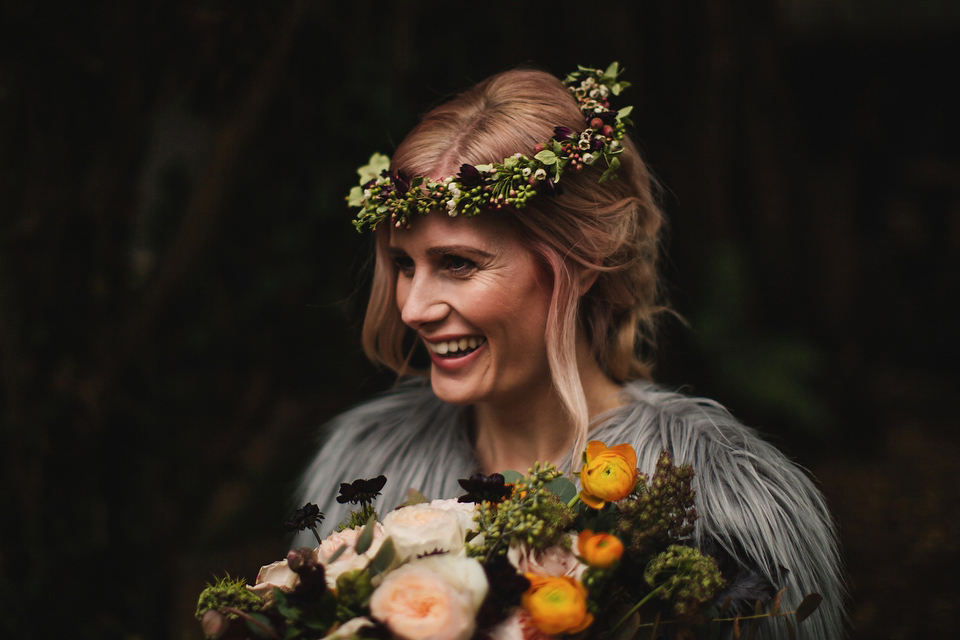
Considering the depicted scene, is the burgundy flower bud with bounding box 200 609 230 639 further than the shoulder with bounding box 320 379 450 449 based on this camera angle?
No

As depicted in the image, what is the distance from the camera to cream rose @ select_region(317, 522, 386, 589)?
43.2 inches

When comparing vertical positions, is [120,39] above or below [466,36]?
below

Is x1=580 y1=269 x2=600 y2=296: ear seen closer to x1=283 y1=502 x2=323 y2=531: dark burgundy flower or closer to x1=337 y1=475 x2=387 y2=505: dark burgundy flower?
x1=337 y1=475 x2=387 y2=505: dark burgundy flower

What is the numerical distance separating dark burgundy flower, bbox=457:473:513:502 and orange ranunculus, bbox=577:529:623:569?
0.18 metres

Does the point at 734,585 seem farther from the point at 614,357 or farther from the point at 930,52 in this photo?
the point at 930,52

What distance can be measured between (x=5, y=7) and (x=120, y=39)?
0.33 m

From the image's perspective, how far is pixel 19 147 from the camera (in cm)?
216

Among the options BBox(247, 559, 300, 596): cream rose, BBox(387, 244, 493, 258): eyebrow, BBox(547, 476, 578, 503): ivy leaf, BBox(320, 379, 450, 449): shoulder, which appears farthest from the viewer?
BBox(320, 379, 450, 449): shoulder

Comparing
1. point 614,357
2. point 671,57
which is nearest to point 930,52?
point 671,57

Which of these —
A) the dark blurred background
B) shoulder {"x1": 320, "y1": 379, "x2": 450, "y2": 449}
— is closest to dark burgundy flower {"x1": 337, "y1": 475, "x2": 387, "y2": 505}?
shoulder {"x1": 320, "y1": 379, "x2": 450, "y2": 449}

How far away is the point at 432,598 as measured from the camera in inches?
37.9

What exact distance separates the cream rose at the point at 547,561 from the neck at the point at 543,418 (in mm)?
695

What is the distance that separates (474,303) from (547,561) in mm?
670

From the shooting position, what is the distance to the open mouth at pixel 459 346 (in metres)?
1.68
